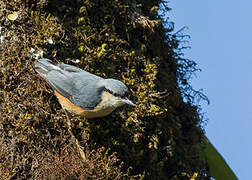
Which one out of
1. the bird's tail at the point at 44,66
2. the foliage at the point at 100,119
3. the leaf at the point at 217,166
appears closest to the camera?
the foliage at the point at 100,119

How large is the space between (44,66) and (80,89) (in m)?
0.29

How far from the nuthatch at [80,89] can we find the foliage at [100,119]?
0.39 ft

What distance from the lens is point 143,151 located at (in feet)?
10.2

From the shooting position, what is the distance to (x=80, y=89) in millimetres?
2920

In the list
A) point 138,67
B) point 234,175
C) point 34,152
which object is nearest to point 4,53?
point 34,152

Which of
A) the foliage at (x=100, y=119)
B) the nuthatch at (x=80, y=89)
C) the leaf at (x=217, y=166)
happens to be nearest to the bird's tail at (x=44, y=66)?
the nuthatch at (x=80, y=89)

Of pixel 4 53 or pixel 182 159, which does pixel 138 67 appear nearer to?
pixel 182 159

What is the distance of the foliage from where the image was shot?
2811 millimetres

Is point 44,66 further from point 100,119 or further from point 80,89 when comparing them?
point 100,119

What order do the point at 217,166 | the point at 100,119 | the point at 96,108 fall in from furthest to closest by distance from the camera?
the point at 217,166, the point at 100,119, the point at 96,108

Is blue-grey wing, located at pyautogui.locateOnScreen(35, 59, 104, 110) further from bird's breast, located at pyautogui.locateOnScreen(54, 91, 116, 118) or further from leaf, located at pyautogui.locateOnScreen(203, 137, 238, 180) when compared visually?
leaf, located at pyautogui.locateOnScreen(203, 137, 238, 180)

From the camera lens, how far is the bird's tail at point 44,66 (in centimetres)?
293

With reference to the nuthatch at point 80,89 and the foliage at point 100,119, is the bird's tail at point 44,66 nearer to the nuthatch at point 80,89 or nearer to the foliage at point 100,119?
the nuthatch at point 80,89

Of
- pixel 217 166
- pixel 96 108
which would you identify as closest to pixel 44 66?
pixel 96 108
